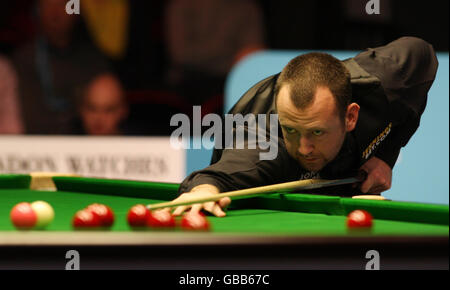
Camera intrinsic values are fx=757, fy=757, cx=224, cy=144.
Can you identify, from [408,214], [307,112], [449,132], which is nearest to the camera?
[408,214]

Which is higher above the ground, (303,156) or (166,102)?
(166,102)

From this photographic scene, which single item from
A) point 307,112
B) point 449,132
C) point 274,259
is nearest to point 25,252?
point 274,259

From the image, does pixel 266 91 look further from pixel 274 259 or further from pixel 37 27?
pixel 37 27

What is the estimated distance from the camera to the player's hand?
349cm

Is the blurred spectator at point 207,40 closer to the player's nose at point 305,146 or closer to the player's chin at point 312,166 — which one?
the player's chin at point 312,166

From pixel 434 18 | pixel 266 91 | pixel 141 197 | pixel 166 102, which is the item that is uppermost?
pixel 434 18

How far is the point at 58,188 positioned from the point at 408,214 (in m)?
1.74

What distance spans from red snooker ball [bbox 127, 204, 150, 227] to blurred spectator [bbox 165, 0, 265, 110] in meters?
4.35

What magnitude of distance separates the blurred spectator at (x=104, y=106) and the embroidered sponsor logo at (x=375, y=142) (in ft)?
10.4

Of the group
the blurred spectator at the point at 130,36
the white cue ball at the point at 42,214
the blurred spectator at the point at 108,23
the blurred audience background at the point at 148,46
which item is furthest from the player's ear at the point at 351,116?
the blurred spectator at the point at 108,23

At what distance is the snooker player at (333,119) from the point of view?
9.46 ft

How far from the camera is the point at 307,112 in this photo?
2863 millimetres

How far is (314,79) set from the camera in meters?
2.92

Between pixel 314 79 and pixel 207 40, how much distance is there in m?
3.54
